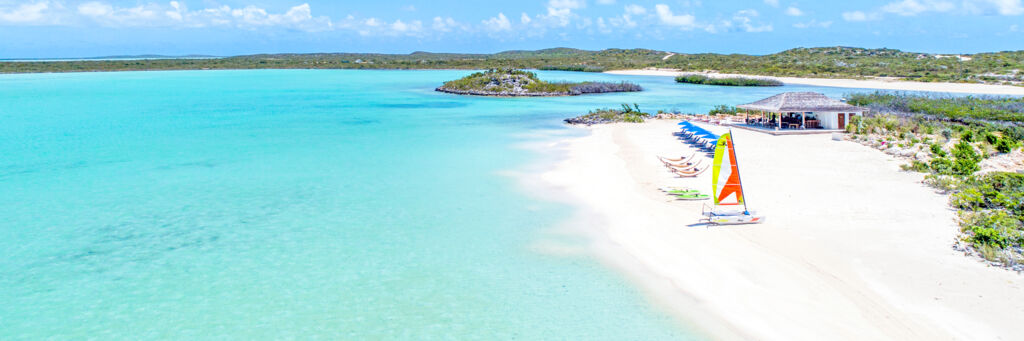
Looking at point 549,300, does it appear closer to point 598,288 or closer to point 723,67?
point 598,288

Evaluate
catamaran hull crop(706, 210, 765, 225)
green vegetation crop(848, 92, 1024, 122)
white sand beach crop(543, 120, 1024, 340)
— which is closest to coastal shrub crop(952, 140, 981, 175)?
white sand beach crop(543, 120, 1024, 340)

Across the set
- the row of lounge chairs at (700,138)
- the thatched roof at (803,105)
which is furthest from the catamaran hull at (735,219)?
the thatched roof at (803,105)

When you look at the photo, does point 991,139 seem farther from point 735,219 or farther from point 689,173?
point 735,219

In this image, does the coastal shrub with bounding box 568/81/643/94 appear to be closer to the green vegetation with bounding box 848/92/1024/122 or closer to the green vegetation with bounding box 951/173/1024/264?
the green vegetation with bounding box 848/92/1024/122

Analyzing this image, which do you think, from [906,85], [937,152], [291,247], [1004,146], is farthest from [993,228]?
[906,85]

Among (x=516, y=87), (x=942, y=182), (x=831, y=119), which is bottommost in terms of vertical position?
(x=942, y=182)

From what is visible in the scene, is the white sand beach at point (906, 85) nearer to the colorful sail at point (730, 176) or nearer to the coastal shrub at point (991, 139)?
the coastal shrub at point (991, 139)
